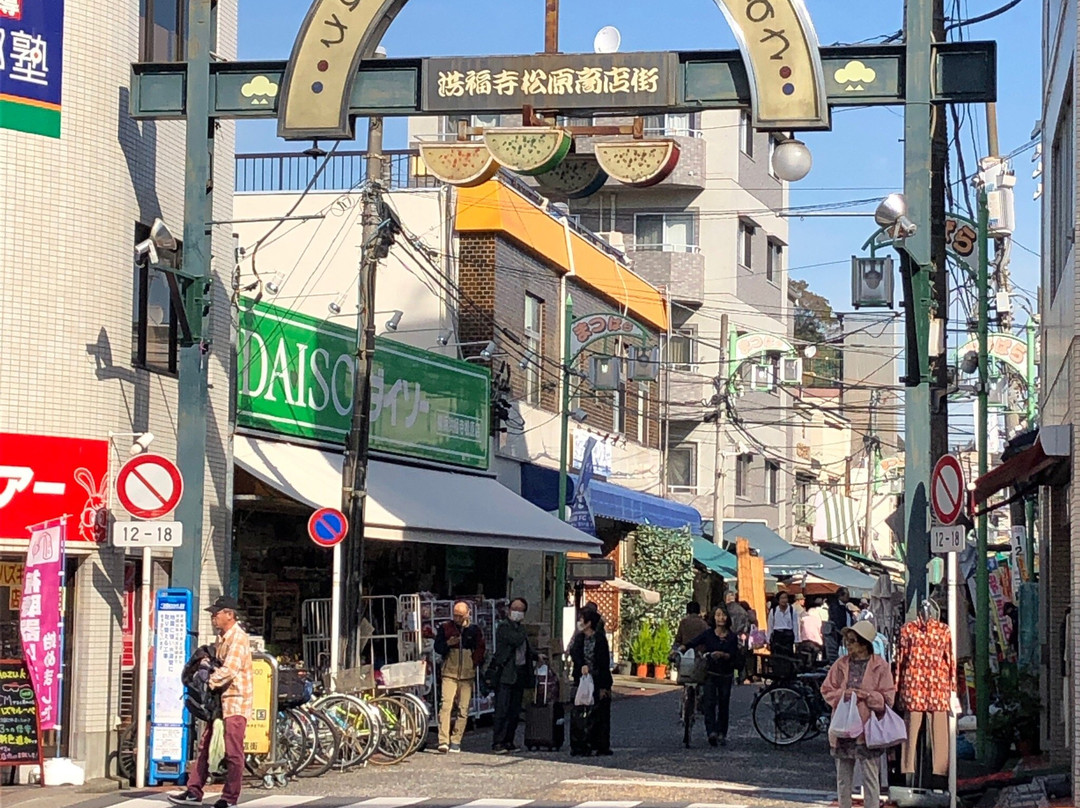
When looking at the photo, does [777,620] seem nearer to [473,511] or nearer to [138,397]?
[473,511]

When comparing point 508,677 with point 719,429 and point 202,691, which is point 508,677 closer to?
point 202,691

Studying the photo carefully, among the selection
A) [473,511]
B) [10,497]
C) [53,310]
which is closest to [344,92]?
[53,310]

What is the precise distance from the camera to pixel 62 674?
16.5 m

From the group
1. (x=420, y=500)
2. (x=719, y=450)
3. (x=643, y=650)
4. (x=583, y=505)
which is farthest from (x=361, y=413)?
(x=719, y=450)

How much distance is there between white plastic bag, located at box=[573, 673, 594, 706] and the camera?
20391mm

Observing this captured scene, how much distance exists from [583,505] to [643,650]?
6792 millimetres

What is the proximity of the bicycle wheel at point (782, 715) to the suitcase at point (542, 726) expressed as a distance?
2669 mm

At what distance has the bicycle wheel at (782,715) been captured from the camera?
71.5 ft

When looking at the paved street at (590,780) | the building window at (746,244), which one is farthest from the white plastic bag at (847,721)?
the building window at (746,244)

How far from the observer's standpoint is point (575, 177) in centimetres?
1712

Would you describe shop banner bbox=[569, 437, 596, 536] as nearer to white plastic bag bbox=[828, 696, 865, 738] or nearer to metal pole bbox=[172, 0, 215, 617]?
metal pole bbox=[172, 0, 215, 617]

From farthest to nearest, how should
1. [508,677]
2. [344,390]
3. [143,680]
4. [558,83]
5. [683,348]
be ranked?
[683,348] → [344,390] → [508,677] → [558,83] → [143,680]

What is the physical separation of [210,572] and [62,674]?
2958 millimetres

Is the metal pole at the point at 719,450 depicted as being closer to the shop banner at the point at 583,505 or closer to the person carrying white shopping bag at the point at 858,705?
the shop banner at the point at 583,505
